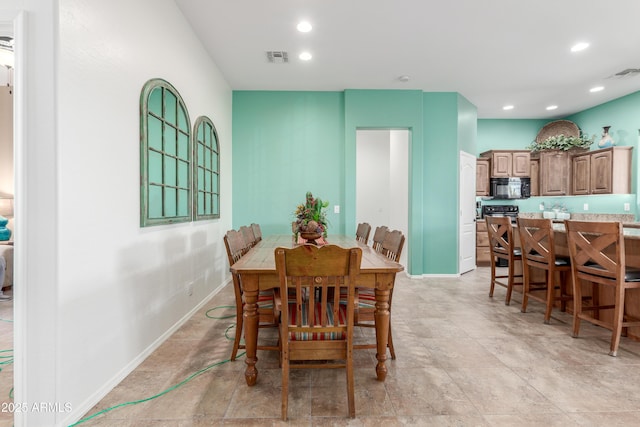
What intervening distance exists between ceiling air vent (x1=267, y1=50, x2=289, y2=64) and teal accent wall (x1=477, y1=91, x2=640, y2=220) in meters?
4.47

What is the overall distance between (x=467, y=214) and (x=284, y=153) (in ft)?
10.4

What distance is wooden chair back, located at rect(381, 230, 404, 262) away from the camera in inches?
83.5

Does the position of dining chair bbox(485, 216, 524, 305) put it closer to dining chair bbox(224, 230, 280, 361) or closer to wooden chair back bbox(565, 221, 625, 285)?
wooden chair back bbox(565, 221, 625, 285)

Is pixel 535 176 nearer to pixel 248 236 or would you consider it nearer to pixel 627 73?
pixel 627 73

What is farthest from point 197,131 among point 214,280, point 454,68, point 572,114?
point 572,114

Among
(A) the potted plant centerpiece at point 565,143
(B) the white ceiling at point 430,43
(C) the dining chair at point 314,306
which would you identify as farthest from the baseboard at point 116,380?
(A) the potted plant centerpiece at point 565,143

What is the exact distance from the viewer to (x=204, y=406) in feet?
5.46

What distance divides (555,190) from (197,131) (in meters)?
6.23

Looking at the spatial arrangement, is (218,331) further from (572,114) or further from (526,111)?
(572,114)

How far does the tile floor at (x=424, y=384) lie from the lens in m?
1.59

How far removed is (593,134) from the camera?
5.53 m

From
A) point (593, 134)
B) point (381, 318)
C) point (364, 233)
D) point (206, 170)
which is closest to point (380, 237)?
point (364, 233)

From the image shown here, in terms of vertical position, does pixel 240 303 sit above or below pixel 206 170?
below

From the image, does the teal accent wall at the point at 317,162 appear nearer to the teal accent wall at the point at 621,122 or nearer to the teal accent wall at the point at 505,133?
the teal accent wall at the point at 505,133
